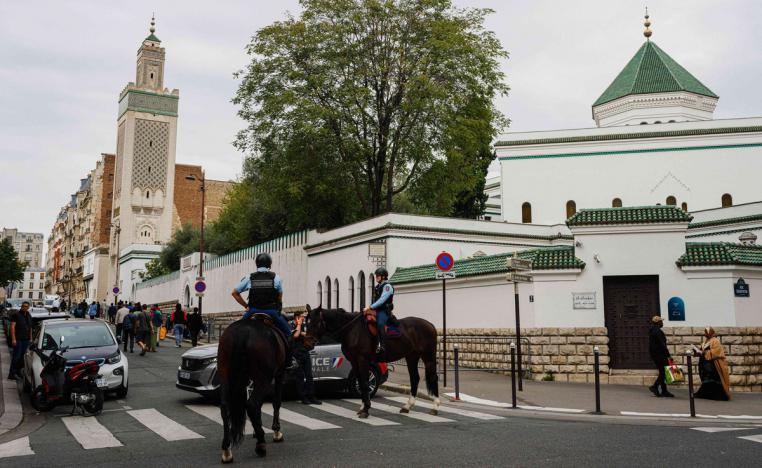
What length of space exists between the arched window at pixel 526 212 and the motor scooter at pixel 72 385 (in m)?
35.0

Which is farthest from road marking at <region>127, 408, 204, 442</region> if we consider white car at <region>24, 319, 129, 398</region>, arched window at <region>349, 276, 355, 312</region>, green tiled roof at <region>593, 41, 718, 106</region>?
green tiled roof at <region>593, 41, 718, 106</region>

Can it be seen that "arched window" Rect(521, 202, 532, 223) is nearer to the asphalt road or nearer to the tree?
the tree

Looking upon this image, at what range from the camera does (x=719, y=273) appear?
17344 mm

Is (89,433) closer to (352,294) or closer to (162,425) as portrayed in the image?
(162,425)

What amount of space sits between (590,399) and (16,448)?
10.7 m

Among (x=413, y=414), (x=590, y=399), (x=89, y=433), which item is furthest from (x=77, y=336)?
(x=590, y=399)

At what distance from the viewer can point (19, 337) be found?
16297 mm

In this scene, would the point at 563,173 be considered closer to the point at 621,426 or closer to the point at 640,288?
the point at 640,288

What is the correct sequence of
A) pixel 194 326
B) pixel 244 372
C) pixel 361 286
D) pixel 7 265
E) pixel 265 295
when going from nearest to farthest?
pixel 244 372, pixel 265 295, pixel 194 326, pixel 361 286, pixel 7 265

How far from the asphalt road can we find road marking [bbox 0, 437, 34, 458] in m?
0.01

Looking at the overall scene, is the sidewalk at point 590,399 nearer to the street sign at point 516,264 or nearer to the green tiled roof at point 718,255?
the street sign at point 516,264

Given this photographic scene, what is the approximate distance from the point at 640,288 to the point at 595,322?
1498 mm

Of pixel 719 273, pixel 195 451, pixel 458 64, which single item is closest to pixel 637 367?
pixel 719 273

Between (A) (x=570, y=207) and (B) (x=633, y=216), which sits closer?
(B) (x=633, y=216)
